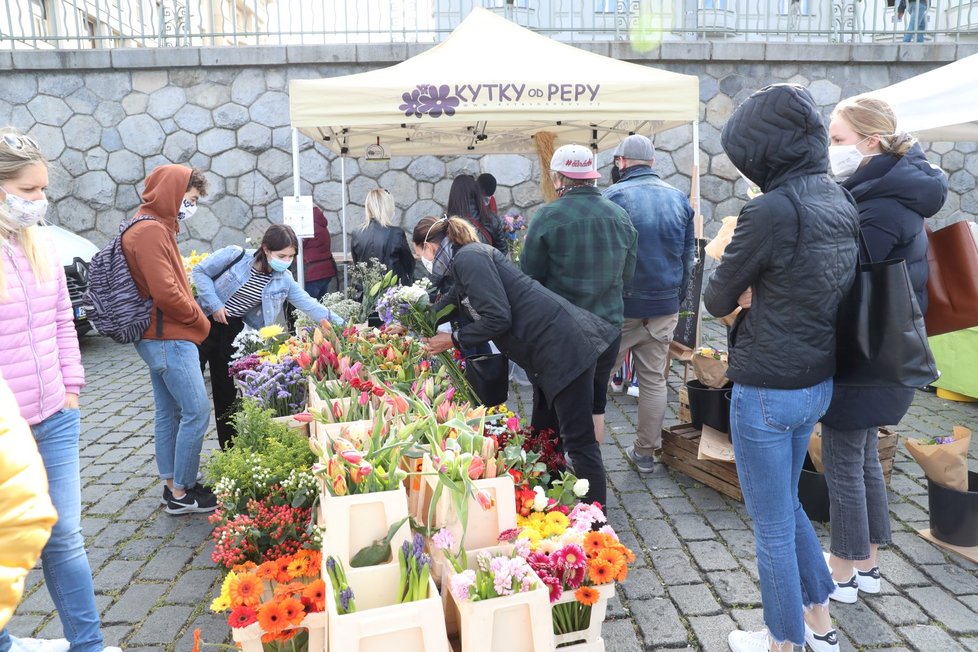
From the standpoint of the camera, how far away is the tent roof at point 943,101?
4234 mm

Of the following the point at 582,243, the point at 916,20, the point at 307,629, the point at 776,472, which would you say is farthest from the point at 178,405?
the point at 916,20

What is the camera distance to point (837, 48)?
8656 mm

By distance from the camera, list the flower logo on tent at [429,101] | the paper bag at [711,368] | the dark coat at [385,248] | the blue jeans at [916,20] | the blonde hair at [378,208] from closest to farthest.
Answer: the paper bag at [711,368] → the flower logo on tent at [429,101] → the dark coat at [385,248] → the blonde hair at [378,208] → the blue jeans at [916,20]

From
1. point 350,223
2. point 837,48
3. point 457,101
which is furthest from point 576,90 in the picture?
point 837,48

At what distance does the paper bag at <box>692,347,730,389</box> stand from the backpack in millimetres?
3009

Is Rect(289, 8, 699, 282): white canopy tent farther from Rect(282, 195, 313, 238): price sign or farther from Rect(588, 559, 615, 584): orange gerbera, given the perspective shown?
Rect(588, 559, 615, 584): orange gerbera

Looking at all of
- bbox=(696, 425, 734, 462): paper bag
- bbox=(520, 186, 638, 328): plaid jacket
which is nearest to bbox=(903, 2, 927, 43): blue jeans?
bbox=(696, 425, 734, 462): paper bag

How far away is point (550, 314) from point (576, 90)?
226cm

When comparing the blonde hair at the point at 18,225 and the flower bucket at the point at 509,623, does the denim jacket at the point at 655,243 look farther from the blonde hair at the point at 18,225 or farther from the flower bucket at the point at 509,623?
the blonde hair at the point at 18,225

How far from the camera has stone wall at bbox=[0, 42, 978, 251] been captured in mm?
8492

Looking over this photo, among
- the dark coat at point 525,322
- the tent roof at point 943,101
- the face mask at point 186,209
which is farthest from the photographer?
the tent roof at point 943,101

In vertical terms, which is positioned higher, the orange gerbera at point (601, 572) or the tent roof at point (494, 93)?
the tent roof at point (494, 93)

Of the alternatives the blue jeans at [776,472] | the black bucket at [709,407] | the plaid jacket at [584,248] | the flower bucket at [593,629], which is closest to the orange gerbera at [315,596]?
the flower bucket at [593,629]

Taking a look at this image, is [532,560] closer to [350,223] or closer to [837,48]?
[350,223]
